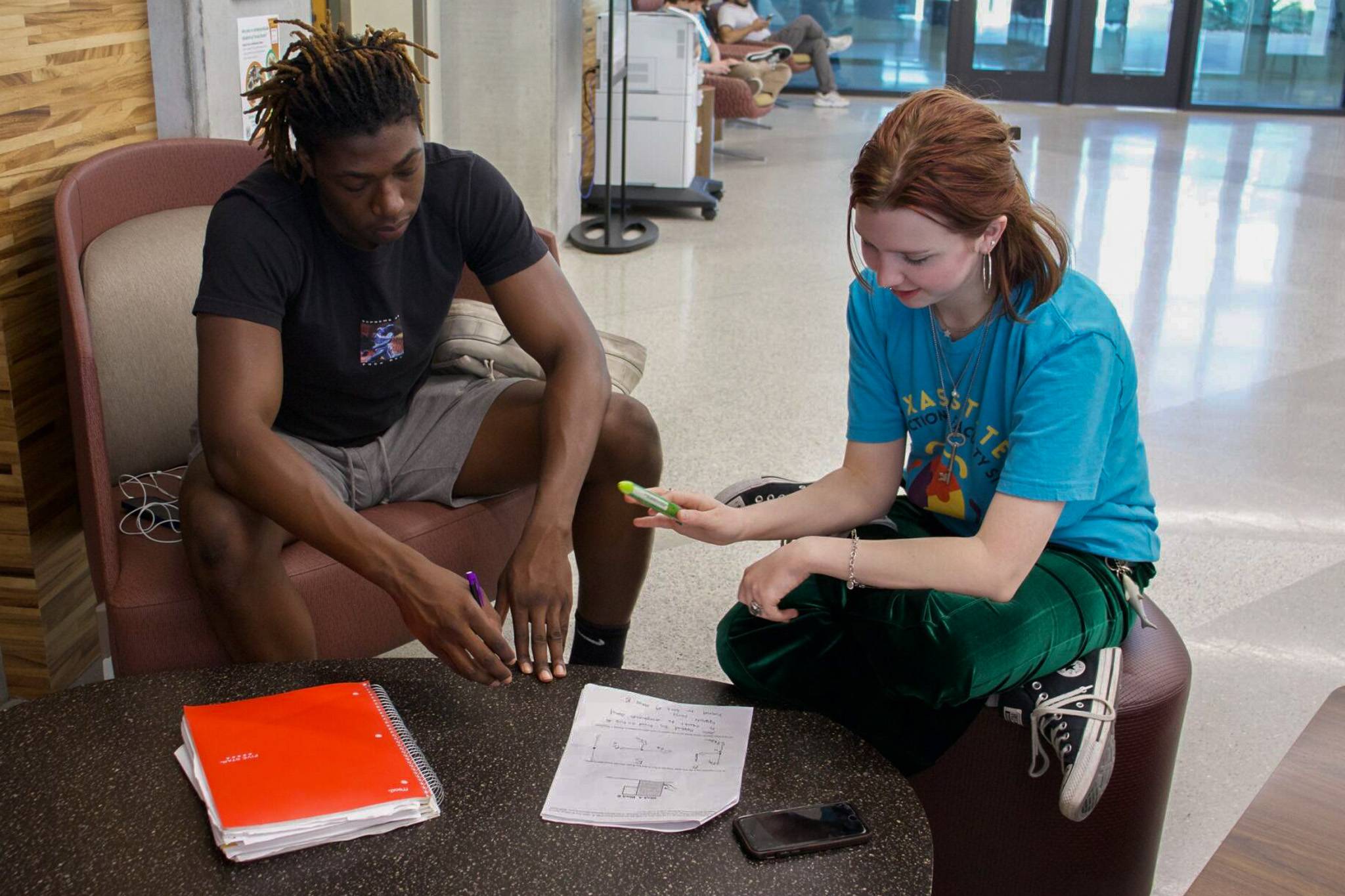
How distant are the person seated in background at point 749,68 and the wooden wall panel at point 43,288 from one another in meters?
4.70

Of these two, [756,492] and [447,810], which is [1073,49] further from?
[447,810]

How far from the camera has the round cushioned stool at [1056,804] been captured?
1.66 m

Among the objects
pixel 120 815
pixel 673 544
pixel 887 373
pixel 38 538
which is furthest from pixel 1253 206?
pixel 120 815

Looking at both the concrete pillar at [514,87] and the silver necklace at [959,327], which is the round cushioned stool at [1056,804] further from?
the concrete pillar at [514,87]

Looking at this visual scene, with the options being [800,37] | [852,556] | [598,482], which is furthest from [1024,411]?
[800,37]

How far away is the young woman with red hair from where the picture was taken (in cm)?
155

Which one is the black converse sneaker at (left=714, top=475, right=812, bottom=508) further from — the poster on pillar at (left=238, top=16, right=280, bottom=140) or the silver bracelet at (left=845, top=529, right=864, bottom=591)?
the poster on pillar at (left=238, top=16, right=280, bottom=140)

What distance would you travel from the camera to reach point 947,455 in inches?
70.0

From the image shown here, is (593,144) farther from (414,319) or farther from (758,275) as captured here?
(414,319)

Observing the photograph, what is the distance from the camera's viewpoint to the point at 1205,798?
6.81ft

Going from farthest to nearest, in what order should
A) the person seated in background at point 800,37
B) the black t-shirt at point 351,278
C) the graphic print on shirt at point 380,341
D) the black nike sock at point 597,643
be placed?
the person seated in background at point 800,37, the black nike sock at point 597,643, the graphic print on shirt at point 380,341, the black t-shirt at point 351,278

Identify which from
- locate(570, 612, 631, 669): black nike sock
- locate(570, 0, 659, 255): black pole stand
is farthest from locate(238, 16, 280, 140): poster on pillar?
locate(570, 0, 659, 255): black pole stand

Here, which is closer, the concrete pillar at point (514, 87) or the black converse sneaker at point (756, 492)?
the black converse sneaker at point (756, 492)

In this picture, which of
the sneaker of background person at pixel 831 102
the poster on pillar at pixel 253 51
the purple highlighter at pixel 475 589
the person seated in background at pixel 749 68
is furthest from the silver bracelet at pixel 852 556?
the sneaker of background person at pixel 831 102
